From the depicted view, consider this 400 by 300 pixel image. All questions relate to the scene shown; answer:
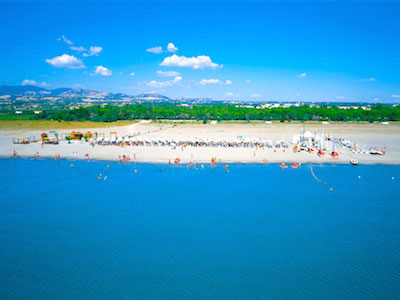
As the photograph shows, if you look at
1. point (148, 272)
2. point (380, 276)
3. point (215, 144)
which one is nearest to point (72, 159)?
point (215, 144)

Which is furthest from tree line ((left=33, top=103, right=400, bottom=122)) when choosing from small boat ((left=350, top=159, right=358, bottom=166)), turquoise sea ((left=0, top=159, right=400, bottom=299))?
turquoise sea ((left=0, top=159, right=400, bottom=299))

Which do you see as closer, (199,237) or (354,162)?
(199,237)

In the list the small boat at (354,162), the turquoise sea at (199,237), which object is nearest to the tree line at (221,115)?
the small boat at (354,162)

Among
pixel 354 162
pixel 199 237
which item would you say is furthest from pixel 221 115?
pixel 199 237

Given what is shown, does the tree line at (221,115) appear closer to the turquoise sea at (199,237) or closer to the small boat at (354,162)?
the small boat at (354,162)

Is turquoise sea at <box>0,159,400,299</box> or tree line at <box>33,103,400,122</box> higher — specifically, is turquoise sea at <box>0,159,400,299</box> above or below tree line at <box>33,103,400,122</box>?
below

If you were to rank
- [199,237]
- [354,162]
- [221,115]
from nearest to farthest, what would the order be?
[199,237] < [354,162] < [221,115]

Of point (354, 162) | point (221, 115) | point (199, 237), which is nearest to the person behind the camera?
point (199, 237)

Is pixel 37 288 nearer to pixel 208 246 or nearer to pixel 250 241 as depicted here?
pixel 208 246

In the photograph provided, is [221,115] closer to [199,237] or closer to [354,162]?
[354,162]

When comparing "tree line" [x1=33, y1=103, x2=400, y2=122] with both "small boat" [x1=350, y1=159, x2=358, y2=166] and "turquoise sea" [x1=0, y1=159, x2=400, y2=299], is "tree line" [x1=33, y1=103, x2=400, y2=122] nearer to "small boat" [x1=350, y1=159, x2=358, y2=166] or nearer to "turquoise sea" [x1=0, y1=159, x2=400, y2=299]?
"small boat" [x1=350, y1=159, x2=358, y2=166]
